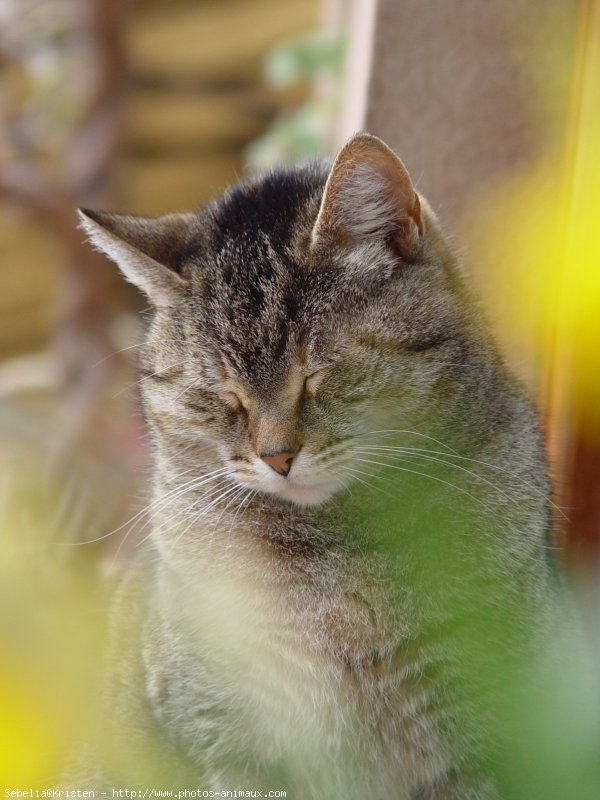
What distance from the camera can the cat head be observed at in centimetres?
135

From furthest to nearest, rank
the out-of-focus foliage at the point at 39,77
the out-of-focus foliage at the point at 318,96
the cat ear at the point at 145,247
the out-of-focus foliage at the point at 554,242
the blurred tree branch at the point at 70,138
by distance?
the out-of-focus foliage at the point at 39,77 → the blurred tree branch at the point at 70,138 → the out-of-focus foliage at the point at 318,96 → the out-of-focus foliage at the point at 554,242 → the cat ear at the point at 145,247

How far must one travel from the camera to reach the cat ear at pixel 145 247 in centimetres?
145

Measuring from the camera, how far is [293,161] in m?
1.81

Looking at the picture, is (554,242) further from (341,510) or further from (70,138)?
(70,138)

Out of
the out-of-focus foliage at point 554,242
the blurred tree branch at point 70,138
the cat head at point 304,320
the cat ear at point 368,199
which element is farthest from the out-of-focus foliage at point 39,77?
the cat ear at point 368,199

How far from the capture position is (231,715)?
1.40 meters

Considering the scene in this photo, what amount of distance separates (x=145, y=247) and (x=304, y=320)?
12.5 inches

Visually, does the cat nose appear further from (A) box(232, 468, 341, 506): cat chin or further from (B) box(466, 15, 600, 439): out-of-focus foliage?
(B) box(466, 15, 600, 439): out-of-focus foliage

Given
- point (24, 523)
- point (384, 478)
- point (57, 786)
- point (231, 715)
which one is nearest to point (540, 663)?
point (384, 478)

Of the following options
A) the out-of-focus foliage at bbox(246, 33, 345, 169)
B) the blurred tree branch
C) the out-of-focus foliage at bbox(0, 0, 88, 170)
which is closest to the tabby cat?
the out-of-focus foliage at bbox(246, 33, 345, 169)

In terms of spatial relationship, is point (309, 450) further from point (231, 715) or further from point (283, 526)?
point (231, 715)

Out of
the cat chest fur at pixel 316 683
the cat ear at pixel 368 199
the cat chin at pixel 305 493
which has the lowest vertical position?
the cat chest fur at pixel 316 683

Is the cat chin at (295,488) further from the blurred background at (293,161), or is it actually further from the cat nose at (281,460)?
the blurred background at (293,161)

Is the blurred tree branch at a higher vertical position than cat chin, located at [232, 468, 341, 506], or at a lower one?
higher
